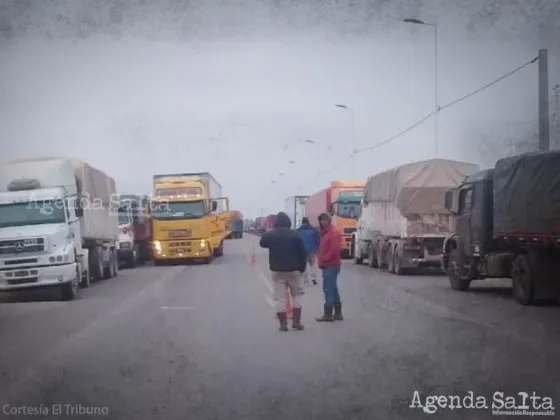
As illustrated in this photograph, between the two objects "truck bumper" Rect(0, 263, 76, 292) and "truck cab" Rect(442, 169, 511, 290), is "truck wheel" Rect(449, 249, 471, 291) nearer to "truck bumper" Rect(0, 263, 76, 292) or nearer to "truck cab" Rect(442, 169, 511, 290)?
"truck cab" Rect(442, 169, 511, 290)

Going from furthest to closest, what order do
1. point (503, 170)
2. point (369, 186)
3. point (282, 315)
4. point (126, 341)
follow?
1. point (369, 186)
2. point (503, 170)
3. point (282, 315)
4. point (126, 341)

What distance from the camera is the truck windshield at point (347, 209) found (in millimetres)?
37219

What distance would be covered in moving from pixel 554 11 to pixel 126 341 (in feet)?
29.1

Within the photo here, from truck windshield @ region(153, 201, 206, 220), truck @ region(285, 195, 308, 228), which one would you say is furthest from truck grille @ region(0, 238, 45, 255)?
truck @ region(285, 195, 308, 228)

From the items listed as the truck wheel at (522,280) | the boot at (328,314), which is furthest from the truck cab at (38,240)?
the truck wheel at (522,280)

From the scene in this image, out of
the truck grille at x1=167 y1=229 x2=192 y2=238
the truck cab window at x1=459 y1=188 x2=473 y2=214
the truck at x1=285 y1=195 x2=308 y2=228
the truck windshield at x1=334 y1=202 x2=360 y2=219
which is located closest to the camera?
the truck cab window at x1=459 y1=188 x2=473 y2=214

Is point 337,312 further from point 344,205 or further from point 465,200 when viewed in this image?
point 344,205

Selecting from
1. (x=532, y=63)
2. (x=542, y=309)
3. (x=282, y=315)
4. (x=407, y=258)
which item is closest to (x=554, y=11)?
(x=532, y=63)

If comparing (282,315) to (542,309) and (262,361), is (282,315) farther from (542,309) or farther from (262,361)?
(542,309)

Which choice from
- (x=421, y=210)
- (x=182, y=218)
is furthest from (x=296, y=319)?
(x=182, y=218)

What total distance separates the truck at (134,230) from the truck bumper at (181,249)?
1564 millimetres

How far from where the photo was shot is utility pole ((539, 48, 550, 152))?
16.5m

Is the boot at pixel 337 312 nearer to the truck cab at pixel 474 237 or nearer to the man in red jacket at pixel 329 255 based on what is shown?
the man in red jacket at pixel 329 255

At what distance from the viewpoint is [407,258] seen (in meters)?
25.2
